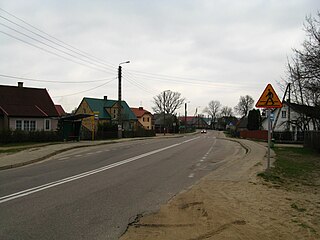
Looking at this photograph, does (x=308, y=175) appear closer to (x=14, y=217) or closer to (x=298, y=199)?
(x=298, y=199)

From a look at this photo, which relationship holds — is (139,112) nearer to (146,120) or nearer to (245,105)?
(146,120)

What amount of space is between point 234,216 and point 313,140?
23.1 meters

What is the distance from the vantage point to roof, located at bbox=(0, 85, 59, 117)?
36.3 metres

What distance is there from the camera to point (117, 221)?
19.1 ft

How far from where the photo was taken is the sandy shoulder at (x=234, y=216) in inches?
202

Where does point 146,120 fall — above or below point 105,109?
below

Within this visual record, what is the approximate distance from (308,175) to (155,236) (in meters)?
9.21

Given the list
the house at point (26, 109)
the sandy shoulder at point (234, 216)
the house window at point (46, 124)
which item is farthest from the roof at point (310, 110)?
the house window at point (46, 124)

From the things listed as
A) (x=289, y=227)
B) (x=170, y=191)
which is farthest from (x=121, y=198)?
(x=289, y=227)

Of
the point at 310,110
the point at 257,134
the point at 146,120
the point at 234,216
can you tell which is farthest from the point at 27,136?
the point at 146,120

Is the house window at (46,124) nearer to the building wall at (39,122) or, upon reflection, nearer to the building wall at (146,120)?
the building wall at (39,122)

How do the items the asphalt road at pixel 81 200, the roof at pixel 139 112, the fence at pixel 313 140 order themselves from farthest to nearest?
the roof at pixel 139 112 < the fence at pixel 313 140 < the asphalt road at pixel 81 200

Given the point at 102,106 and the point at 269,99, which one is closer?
the point at 269,99

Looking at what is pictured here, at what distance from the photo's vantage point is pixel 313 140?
2656 centimetres
